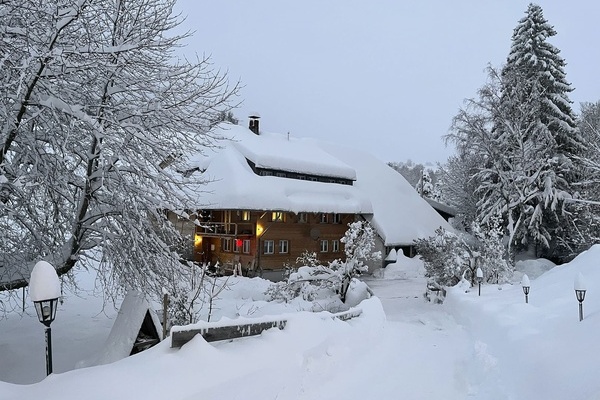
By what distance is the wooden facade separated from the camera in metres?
26.3

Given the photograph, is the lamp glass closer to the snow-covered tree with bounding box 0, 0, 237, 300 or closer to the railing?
the snow-covered tree with bounding box 0, 0, 237, 300

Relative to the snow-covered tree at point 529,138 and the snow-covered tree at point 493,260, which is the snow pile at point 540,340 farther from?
the snow-covered tree at point 529,138

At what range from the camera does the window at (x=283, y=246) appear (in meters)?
27.8

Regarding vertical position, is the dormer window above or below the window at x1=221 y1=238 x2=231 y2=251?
above

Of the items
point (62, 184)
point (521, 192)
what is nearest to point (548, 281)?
point (521, 192)

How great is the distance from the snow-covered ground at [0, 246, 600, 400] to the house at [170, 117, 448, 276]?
39.0ft

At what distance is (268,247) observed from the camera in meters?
27.0

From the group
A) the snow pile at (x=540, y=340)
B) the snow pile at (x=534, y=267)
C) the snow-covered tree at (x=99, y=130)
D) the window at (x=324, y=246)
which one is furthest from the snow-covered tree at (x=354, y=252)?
the snow pile at (x=534, y=267)

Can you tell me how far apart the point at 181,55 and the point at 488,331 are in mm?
10289

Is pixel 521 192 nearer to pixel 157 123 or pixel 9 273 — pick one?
pixel 157 123

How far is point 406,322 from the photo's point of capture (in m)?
15.2

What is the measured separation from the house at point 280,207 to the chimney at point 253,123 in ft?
0.28

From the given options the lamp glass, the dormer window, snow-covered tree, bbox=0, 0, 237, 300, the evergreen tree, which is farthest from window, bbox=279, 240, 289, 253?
the lamp glass

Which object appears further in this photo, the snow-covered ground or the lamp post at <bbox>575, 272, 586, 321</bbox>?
the lamp post at <bbox>575, 272, 586, 321</bbox>
